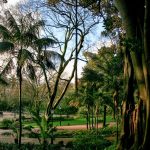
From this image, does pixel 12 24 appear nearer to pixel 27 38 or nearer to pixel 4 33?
pixel 4 33

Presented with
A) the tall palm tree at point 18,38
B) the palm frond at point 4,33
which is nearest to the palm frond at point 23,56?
the tall palm tree at point 18,38

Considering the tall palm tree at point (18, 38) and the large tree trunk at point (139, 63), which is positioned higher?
the tall palm tree at point (18, 38)

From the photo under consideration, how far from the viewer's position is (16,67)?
20672 millimetres

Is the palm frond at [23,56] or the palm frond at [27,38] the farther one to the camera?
the palm frond at [27,38]

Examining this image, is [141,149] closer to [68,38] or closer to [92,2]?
[92,2]

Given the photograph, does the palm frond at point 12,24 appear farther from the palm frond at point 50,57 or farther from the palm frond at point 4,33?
the palm frond at point 50,57

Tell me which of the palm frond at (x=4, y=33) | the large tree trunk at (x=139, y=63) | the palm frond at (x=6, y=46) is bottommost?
the large tree trunk at (x=139, y=63)

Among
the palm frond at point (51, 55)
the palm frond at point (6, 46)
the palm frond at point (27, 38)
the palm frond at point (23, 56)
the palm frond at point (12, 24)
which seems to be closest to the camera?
the palm frond at point (23, 56)

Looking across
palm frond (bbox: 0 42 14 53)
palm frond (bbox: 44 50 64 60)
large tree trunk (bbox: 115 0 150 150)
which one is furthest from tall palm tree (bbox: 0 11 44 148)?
large tree trunk (bbox: 115 0 150 150)

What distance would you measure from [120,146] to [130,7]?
3995 millimetres

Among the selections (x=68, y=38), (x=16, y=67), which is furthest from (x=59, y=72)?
(x=16, y=67)

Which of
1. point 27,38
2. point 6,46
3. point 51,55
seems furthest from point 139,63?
point 51,55

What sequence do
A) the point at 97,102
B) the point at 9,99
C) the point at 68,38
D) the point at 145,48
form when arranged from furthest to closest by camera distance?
the point at 9,99 → the point at 97,102 → the point at 68,38 → the point at 145,48

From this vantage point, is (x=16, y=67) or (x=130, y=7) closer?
(x=130, y=7)
